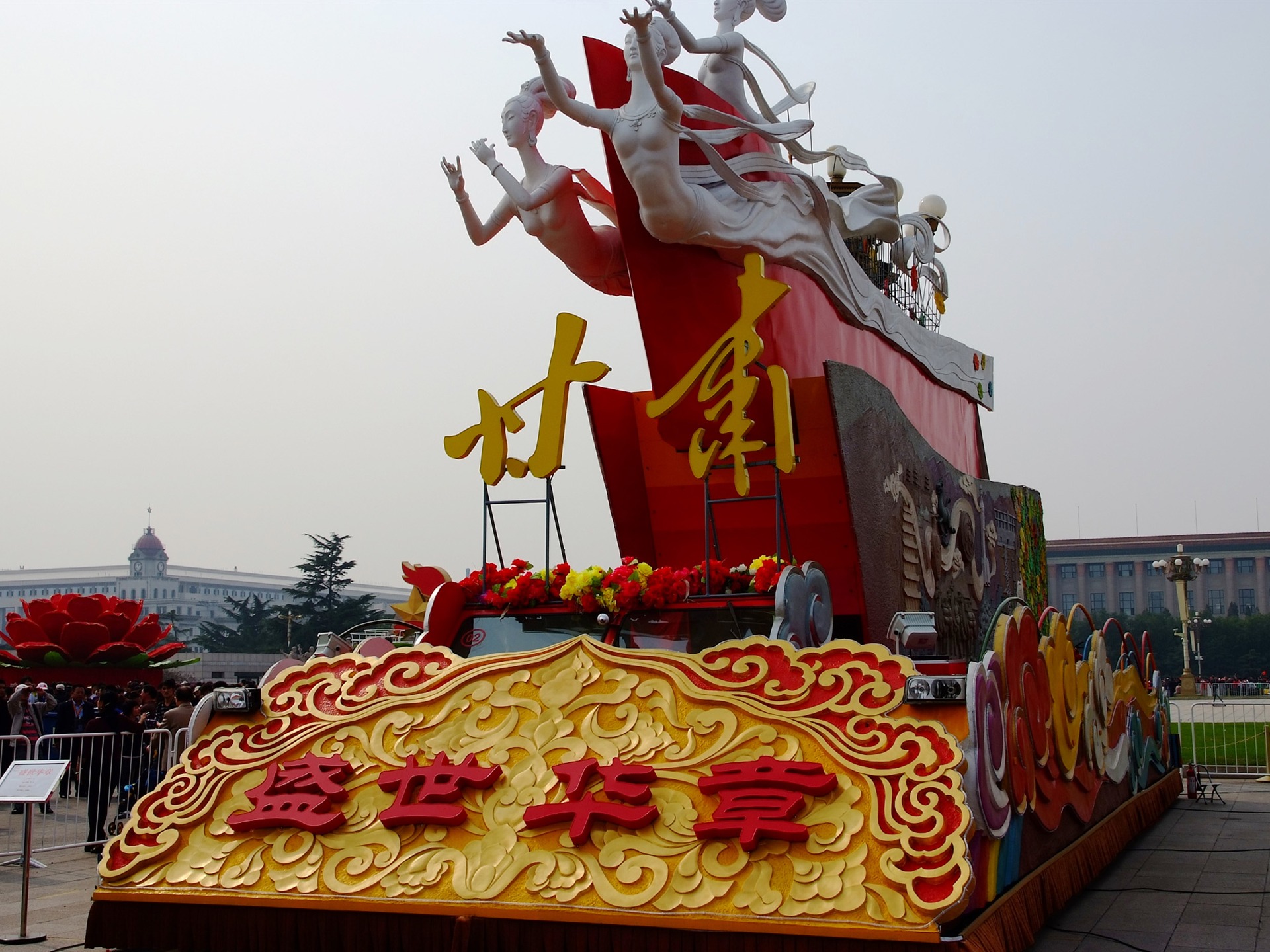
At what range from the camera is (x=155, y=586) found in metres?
85.2

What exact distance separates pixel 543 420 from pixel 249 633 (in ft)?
146

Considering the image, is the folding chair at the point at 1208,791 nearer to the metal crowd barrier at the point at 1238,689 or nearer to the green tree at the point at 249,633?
the metal crowd barrier at the point at 1238,689

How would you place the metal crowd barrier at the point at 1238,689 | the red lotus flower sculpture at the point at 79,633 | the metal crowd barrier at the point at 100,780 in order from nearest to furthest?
Answer: 1. the metal crowd barrier at the point at 100,780
2. the red lotus flower sculpture at the point at 79,633
3. the metal crowd barrier at the point at 1238,689

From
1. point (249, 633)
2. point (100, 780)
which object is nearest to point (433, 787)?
point (100, 780)

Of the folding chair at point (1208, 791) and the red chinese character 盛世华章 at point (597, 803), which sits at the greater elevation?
the red chinese character 盛世华章 at point (597, 803)

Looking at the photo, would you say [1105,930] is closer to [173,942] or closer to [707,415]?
[707,415]

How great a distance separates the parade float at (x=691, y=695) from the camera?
466 centimetres

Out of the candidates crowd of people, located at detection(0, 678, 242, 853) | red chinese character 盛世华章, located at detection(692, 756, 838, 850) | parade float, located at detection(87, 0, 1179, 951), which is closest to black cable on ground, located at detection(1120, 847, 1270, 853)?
parade float, located at detection(87, 0, 1179, 951)

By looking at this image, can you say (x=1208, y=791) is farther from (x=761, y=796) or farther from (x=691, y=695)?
(x=761, y=796)

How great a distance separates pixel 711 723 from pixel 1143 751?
19.3 ft

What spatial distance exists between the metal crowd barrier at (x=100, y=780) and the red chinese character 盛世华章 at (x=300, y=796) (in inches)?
124

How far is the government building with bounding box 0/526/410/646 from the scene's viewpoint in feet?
279

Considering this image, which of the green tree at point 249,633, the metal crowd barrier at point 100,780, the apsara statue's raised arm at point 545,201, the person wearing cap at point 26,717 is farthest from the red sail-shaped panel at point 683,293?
the green tree at point 249,633

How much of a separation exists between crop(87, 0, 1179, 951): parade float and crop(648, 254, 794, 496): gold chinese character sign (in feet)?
0.08
